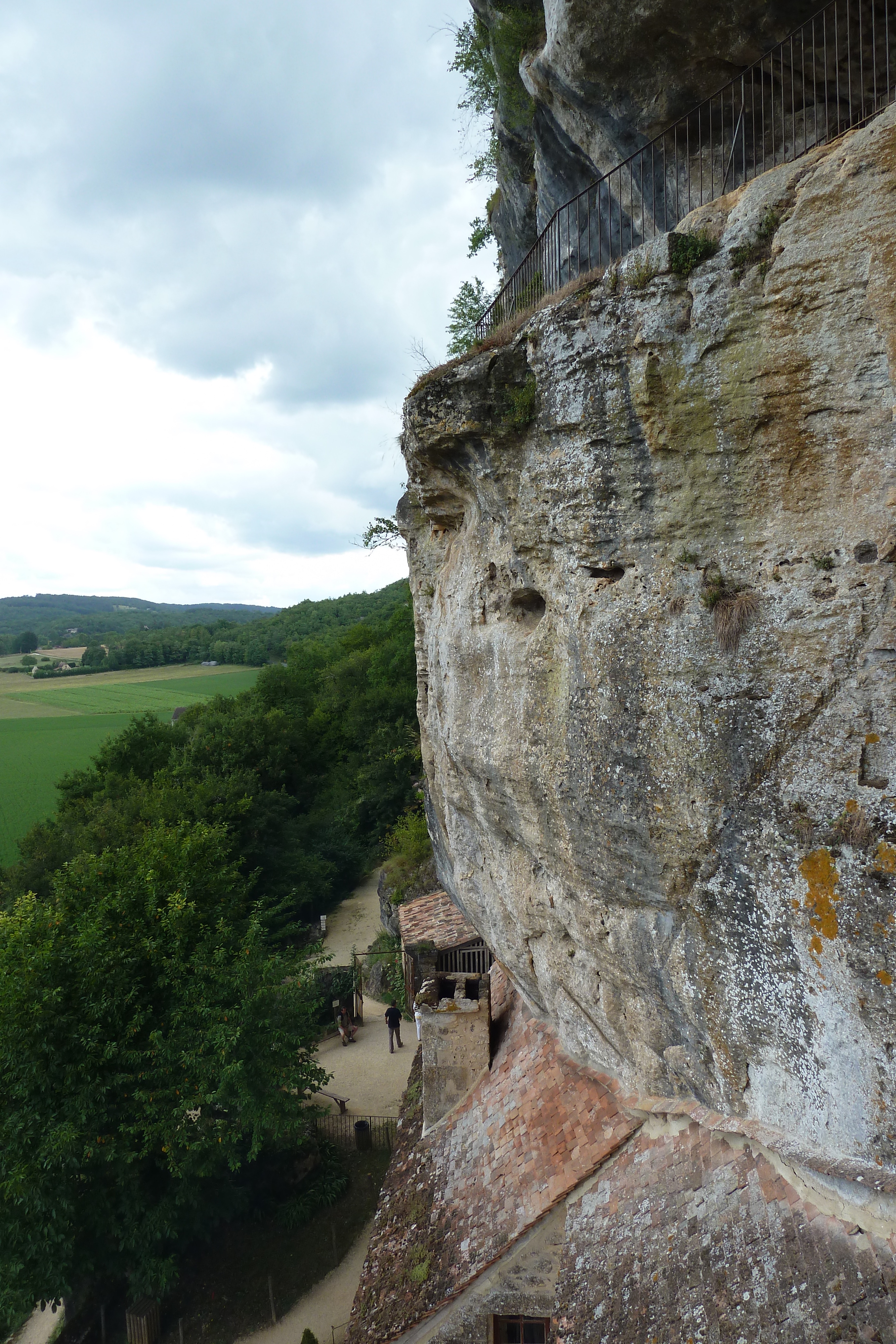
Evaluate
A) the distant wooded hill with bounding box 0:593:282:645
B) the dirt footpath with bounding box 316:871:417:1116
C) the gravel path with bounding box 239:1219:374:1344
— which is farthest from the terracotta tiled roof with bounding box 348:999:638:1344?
the distant wooded hill with bounding box 0:593:282:645

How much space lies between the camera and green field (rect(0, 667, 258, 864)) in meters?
34.0

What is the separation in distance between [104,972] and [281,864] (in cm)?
1118

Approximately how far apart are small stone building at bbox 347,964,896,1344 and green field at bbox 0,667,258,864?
22928mm

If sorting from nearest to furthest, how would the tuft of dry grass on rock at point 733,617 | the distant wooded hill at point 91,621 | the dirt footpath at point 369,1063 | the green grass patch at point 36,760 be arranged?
the tuft of dry grass on rock at point 733,617, the dirt footpath at point 369,1063, the green grass patch at point 36,760, the distant wooded hill at point 91,621

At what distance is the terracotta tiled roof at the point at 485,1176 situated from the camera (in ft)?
23.7

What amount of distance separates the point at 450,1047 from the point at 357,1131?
4.92m

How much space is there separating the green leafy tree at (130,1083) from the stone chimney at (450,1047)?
2.29 m

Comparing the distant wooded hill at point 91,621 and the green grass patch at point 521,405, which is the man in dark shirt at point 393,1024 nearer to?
the green grass patch at point 521,405

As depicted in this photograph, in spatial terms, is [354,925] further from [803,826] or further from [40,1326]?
[803,826]

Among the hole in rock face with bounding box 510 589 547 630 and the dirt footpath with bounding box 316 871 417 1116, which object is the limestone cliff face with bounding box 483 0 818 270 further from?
the dirt footpath with bounding box 316 871 417 1116

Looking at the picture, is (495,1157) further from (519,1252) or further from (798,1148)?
(798,1148)

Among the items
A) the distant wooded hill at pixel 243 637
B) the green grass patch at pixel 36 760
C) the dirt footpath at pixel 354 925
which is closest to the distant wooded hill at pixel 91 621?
the distant wooded hill at pixel 243 637

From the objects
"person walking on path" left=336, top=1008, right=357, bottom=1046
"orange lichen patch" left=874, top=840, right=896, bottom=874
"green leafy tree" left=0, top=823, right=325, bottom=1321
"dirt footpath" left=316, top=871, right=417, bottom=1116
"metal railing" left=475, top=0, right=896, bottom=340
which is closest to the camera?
"orange lichen patch" left=874, top=840, right=896, bottom=874

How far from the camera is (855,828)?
465cm
